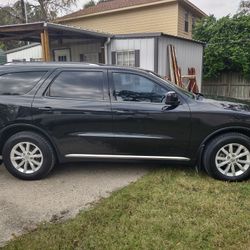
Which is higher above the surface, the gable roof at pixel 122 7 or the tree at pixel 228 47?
the gable roof at pixel 122 7

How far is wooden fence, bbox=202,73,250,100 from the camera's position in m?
16.4

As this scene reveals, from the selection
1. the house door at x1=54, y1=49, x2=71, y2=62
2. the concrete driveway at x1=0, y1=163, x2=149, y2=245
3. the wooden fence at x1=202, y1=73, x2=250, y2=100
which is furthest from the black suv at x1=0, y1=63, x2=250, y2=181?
the wooden fence at x1=202, y1=73, x2=250, y2=100

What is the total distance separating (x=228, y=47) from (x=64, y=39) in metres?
8.56

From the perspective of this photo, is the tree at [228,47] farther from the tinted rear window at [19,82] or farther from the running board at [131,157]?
the tinted rear window at [19,82]

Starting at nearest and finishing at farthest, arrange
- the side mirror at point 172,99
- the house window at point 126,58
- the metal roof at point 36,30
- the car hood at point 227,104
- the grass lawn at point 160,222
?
the grass lawn at point 160,222 < the side mirror at point 172,99 < the car hood at point 227,104 < the metal roof at point 36,30 < the house window at point 126,58

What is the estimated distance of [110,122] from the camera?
14.9ft

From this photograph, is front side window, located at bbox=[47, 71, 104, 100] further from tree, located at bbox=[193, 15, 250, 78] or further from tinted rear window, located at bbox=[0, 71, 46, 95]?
tree, located at bbox=[193, 15, 250, 78]

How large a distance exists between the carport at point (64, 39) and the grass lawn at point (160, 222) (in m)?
7.44

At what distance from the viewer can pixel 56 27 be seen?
10.1 m

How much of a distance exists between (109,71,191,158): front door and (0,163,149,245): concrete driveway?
1.69 feet

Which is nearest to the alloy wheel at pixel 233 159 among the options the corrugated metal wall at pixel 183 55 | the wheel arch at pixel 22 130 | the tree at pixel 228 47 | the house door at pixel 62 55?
the wheel arch at pixel 22 130

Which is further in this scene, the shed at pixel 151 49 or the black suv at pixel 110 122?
the shed at pixel 151 49

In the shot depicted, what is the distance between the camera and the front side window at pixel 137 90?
456 cm

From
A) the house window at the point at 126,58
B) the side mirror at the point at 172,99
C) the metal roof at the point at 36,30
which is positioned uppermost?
→ the metal roof at the point at 36,30
